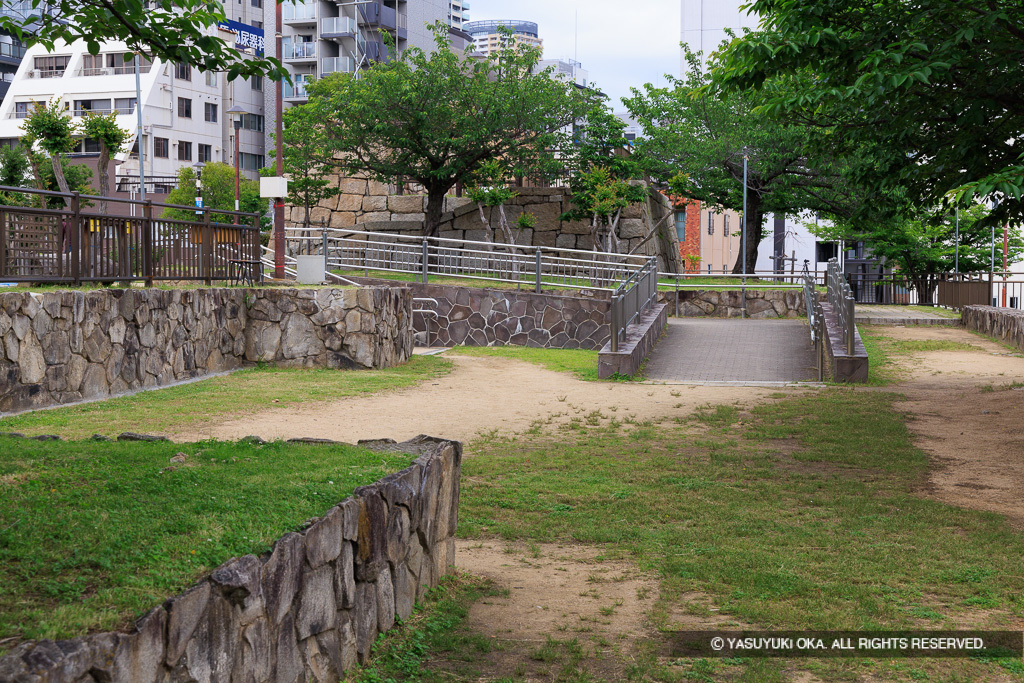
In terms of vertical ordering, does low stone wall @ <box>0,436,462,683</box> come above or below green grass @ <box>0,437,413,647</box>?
below

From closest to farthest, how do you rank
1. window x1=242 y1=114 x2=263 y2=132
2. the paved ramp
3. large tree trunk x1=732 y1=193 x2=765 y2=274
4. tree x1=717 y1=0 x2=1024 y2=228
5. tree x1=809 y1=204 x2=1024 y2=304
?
tree x1=717 y1=0 x2=1024 y2=228 → the paved ramp → large tree trunk x1=732 y1=193 x2=765 y2=274 → tree x1=809 y1=204 x2=1024 y2=304 → window x1=242 y1=114 x2=263 y2=132

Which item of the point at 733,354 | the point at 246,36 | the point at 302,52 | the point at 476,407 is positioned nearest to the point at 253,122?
the point at 246,36

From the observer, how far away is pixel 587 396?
1266cm

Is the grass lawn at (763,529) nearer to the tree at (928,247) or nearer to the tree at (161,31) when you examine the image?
the tree at (161,31)

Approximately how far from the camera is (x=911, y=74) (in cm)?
784

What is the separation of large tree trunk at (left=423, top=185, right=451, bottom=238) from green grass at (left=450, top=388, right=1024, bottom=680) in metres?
20.5

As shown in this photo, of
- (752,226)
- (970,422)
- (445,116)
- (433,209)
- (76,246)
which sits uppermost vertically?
(445,116)

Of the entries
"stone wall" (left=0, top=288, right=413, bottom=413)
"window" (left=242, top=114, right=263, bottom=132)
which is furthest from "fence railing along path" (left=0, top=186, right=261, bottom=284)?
"window" (left=242, top=114, right=263, bottom=132)

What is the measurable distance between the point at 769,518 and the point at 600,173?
926 inches

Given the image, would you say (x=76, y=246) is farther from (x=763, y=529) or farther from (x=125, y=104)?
(x=125, y=104)

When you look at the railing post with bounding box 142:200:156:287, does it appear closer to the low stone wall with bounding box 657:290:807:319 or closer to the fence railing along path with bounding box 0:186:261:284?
the fence railing along path with bounding box 0:186:261:284

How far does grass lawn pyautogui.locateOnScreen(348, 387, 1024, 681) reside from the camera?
4.36 metres

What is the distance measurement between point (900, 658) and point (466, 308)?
53.1ft

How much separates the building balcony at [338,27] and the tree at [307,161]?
2115 centimetres
